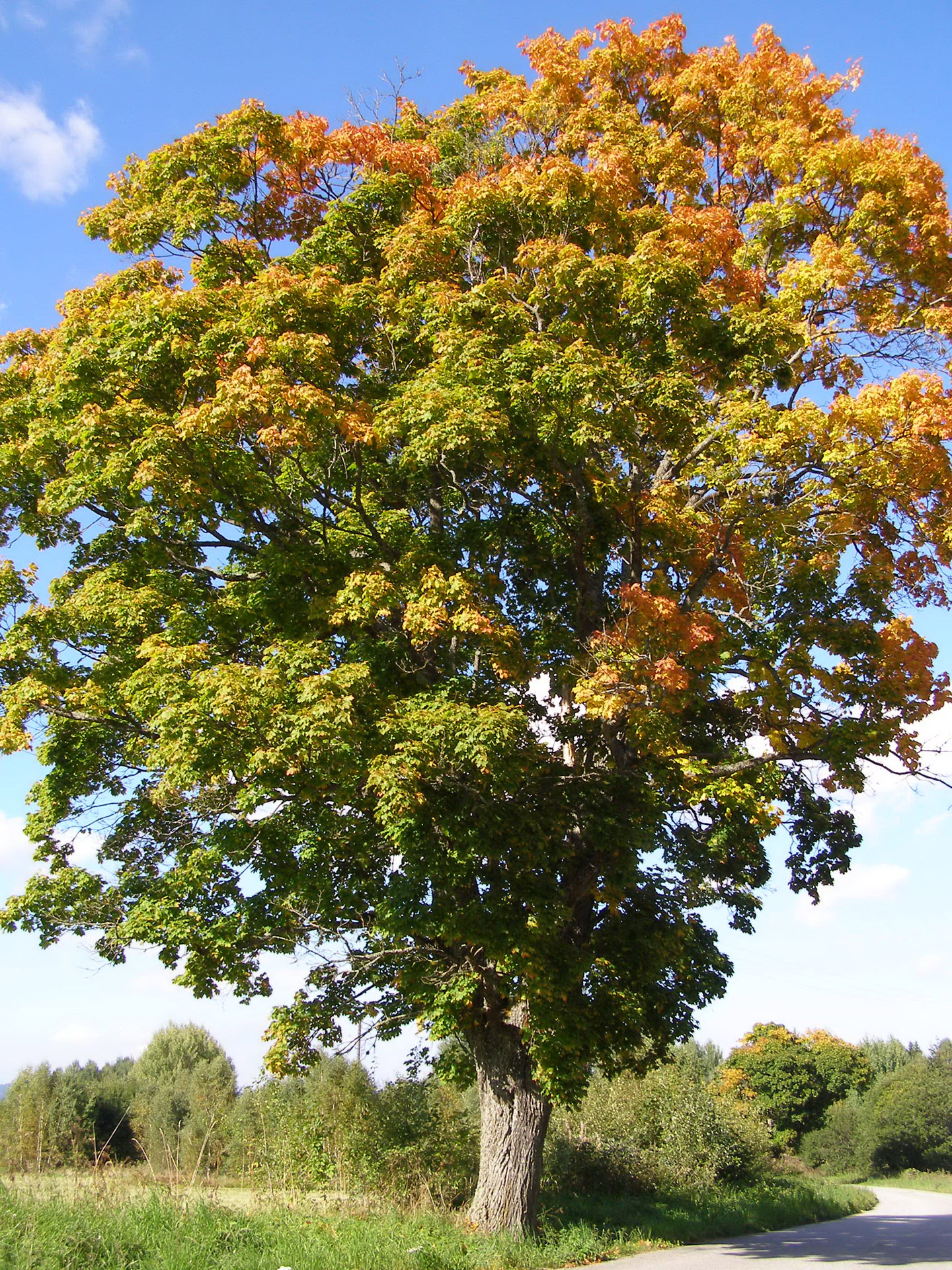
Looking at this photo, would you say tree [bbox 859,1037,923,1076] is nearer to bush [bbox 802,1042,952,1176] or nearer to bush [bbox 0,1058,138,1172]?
bush [bbox 802,1042,952,1176]

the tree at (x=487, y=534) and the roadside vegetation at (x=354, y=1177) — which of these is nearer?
the roadside vegetation at (x=354, y=1177)

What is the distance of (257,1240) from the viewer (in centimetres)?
752

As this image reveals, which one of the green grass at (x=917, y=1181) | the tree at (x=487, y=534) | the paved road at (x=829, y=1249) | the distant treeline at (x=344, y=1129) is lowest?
the green grass at (x=917, y=1181)

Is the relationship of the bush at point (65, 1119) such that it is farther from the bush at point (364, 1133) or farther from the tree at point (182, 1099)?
the bush at point (364, 1133)

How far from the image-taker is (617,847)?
10906 millimetres

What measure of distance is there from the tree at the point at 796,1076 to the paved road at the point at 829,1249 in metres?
25.8

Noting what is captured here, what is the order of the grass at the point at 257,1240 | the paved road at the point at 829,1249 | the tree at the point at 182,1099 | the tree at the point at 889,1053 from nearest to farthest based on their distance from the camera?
the grass at the point at 257,1240 < the tree at the point at 182,1099 < the paved road at the point at 829,1249 < the tree at the point at 889,1053

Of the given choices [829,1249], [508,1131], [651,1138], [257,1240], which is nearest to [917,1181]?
[651,1138]

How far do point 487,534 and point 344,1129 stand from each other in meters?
10.8

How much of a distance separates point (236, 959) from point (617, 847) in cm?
474

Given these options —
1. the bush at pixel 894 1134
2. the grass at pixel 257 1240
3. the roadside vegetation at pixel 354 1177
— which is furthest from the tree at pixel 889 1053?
the grass at pixel 257 1240

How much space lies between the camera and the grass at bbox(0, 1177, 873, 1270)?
641 cm

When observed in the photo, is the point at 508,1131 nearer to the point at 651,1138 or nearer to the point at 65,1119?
the point at 65,1119

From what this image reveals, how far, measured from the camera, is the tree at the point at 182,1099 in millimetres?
8625
